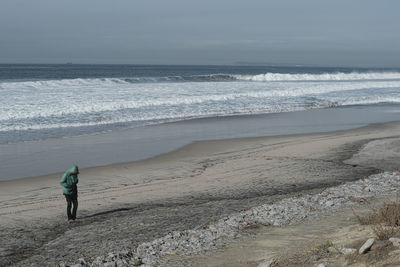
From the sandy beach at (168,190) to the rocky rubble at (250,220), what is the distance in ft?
1.57

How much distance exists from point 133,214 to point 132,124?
43.7 feet

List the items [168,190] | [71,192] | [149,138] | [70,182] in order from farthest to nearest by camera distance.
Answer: [149,138] < [168,190] < [70,182] < [71,192]

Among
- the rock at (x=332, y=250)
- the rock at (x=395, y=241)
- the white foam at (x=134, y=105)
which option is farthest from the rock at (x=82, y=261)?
the white foam at (x=134, y=105)

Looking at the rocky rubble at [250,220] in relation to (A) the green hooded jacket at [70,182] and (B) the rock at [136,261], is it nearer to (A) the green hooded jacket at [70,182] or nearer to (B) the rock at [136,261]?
(B) the rock at [136,261]

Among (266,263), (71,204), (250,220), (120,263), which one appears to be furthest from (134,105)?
(266,263)

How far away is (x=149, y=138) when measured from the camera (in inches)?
738

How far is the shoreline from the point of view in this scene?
561 inches

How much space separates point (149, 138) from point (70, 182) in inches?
372

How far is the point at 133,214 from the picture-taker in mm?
9305

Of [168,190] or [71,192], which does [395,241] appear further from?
[168,190]

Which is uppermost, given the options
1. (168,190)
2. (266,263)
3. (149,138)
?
(266,263)

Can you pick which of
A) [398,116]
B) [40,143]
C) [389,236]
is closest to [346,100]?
[398,116]

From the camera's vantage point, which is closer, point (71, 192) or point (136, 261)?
point (136, 261)

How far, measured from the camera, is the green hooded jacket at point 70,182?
923cm
